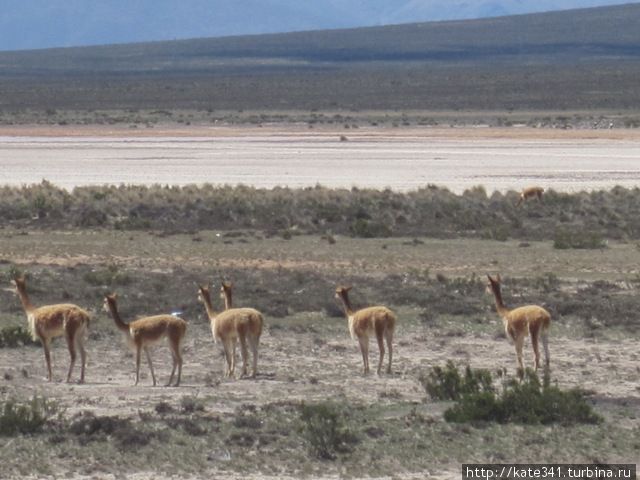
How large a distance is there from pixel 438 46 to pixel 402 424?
188 metres

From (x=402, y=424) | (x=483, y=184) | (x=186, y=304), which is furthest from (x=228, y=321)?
(x=483, y=184)

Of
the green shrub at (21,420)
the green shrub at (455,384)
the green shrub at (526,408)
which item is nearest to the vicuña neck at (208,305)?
the green shrub at (455,384)

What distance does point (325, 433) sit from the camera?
11.7 meters

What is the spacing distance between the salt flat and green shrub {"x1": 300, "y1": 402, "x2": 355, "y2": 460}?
29486 millimetres

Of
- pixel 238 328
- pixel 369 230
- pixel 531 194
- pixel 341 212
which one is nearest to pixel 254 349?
pixel 238 328

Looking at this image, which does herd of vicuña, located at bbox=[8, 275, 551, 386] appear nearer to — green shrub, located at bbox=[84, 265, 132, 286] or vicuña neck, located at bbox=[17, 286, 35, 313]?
vicuña neck, located at bbox=[17, 286, 35, 313]

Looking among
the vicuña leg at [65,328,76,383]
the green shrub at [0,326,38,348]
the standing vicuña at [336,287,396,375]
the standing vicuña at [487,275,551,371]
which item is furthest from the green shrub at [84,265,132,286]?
the standing vicuña at [487,275,551,371]

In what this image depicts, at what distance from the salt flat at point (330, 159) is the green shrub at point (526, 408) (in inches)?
1131

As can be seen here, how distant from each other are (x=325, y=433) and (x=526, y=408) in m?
1.97

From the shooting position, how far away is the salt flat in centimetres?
4553

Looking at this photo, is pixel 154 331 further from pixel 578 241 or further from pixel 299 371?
pixel 578 241

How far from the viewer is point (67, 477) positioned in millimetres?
11008

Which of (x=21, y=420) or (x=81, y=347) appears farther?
(x=81, y=347)

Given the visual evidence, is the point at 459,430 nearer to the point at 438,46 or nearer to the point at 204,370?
the point at 204,370
